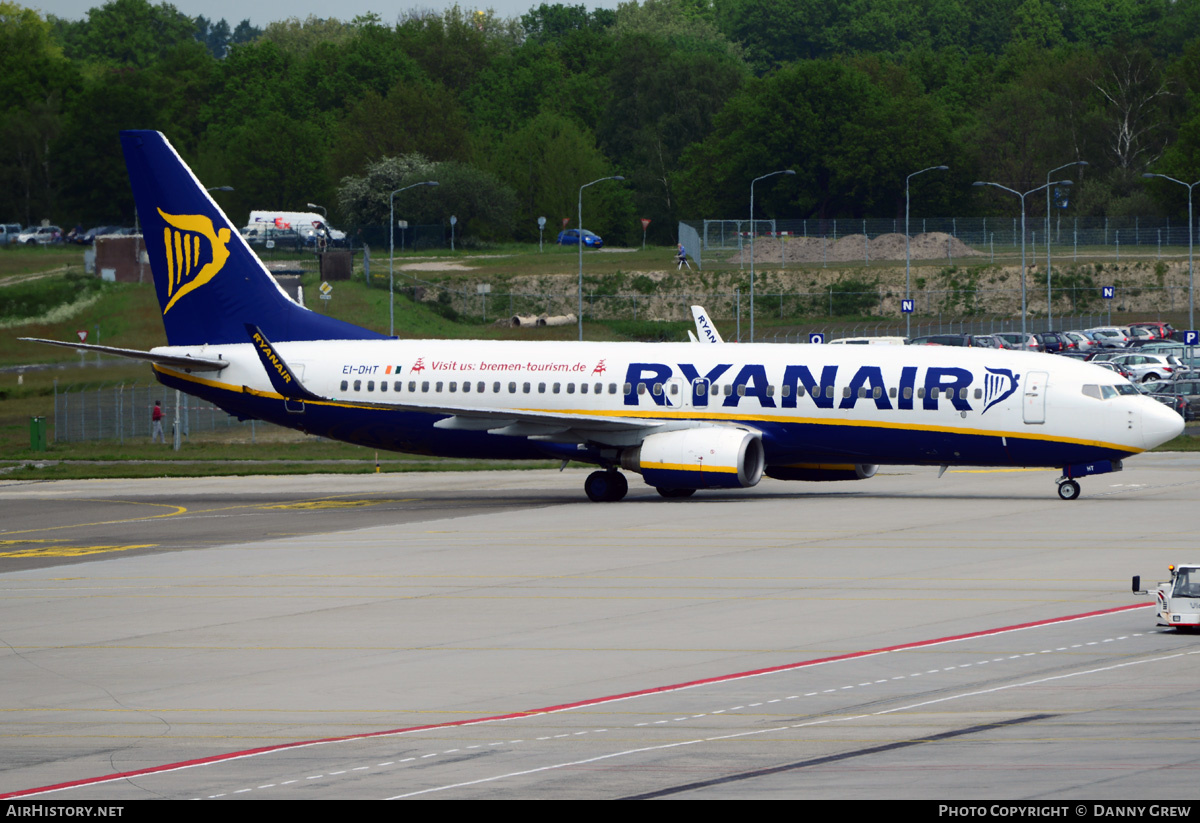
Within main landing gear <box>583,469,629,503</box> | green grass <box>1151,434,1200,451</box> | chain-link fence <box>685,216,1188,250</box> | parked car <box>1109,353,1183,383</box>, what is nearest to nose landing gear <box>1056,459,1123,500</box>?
main landing gear <box>583,469,629,503</box>

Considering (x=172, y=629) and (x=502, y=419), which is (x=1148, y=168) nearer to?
(x=502, y=419)

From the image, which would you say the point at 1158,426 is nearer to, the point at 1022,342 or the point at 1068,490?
the point at 1068,490

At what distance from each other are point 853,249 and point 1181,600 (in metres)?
124

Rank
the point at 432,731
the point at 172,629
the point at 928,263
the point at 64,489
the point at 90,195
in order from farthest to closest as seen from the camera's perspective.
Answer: the point at 90,195 < the point at 928,263 < the point at 64,489 < the point at 172,629 < the point at 432,731

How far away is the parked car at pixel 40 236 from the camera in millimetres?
160000

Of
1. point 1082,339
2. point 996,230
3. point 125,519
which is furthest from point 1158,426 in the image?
point 996,230

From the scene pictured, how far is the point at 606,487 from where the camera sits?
4709 centimetres

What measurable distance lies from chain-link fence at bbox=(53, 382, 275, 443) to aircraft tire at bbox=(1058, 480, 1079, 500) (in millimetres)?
42774

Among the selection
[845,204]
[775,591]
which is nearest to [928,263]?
[845,204]

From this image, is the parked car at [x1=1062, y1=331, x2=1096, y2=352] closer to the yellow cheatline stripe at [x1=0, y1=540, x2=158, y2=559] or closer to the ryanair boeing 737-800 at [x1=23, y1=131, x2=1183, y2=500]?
the ryanair boeing 737-800 at [x1=23, y1=131, x2=1183, y2=500]

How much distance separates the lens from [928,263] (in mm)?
143375

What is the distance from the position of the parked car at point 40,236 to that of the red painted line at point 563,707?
5775 inches

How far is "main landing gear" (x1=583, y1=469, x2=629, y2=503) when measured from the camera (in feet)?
155
